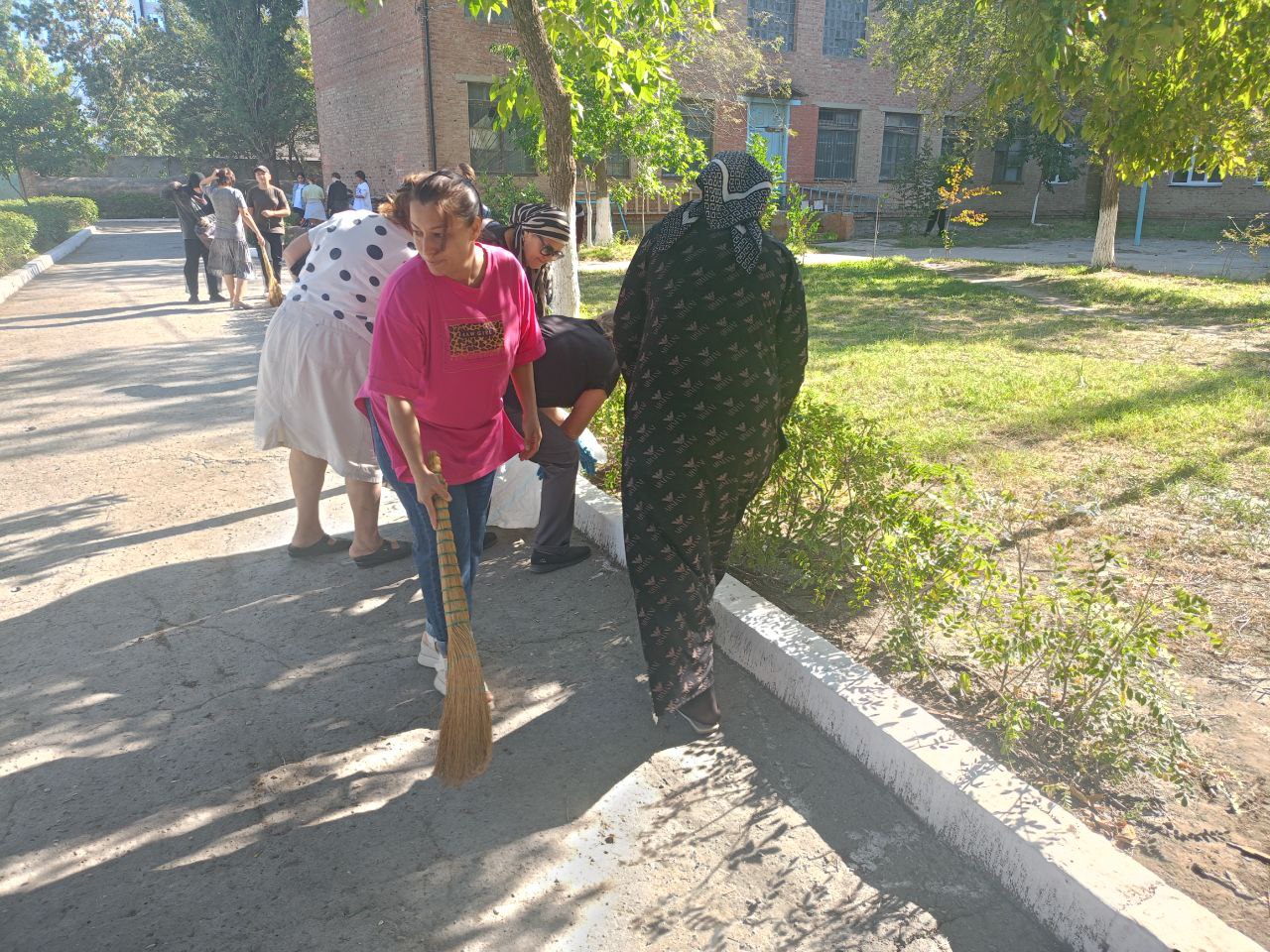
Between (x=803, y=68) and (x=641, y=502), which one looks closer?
(x=641, y=502)

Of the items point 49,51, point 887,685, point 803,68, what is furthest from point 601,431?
point 49,51

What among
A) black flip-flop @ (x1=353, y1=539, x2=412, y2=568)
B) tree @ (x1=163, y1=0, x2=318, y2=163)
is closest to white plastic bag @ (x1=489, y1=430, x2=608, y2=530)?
black flip-flop @ (x1=353, y1=539, x2=412, y2=568)

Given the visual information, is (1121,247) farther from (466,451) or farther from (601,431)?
(466,451)

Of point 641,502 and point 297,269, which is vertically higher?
point 297,269

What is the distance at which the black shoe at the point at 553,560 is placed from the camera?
4320mm

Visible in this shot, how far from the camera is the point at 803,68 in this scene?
1048 inches

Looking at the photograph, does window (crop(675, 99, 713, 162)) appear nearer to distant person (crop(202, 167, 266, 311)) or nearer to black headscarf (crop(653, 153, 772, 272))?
distant person (crop(202, 167, 266, 311))

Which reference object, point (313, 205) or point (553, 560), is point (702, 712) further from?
point (313, 205)

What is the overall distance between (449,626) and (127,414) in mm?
5375

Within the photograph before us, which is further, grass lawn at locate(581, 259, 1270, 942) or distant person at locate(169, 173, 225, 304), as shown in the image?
distant person at locate(169, 173, 225, 304)

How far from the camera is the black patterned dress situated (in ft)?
9.22

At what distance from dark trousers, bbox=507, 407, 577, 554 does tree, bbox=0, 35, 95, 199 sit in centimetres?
4270

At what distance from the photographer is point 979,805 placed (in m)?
2.46

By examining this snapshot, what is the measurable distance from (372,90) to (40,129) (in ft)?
79.0
